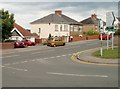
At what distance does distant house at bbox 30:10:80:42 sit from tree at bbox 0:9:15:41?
2572 cm

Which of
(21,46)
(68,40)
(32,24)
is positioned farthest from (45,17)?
(21,46)

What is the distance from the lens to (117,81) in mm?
15820

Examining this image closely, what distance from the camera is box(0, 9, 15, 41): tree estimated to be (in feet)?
189

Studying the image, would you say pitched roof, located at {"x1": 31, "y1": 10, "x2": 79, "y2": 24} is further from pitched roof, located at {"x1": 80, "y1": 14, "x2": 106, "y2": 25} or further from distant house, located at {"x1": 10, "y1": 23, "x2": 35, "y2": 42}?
pitched roof, located at {"x1": 80, "y1": 14, "x2": 106, "y2": 25}

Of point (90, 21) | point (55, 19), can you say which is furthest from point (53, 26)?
point (90, 21)

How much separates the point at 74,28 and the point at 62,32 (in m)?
5.38

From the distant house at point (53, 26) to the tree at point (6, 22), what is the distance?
25.7m

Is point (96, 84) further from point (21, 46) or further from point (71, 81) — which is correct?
point (21, 46)

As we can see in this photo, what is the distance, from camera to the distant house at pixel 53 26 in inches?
3388

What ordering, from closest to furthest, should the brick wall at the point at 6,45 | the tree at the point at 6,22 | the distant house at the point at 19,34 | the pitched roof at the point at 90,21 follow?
1. the brick wall at the point at 6,45
2. the tree at the point at 6,22
3. the distant house at the point at 19,34
4. the pitched roof at the point at 90,21

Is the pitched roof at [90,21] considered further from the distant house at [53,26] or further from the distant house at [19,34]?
the distant house at [19,34]

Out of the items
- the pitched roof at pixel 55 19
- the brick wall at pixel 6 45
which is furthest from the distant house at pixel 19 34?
the brick wall at pixel 6 45

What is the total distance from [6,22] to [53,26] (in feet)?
96.7

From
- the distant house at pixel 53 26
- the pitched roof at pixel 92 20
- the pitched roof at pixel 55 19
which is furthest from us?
the pitched roof at pixel 92 20
